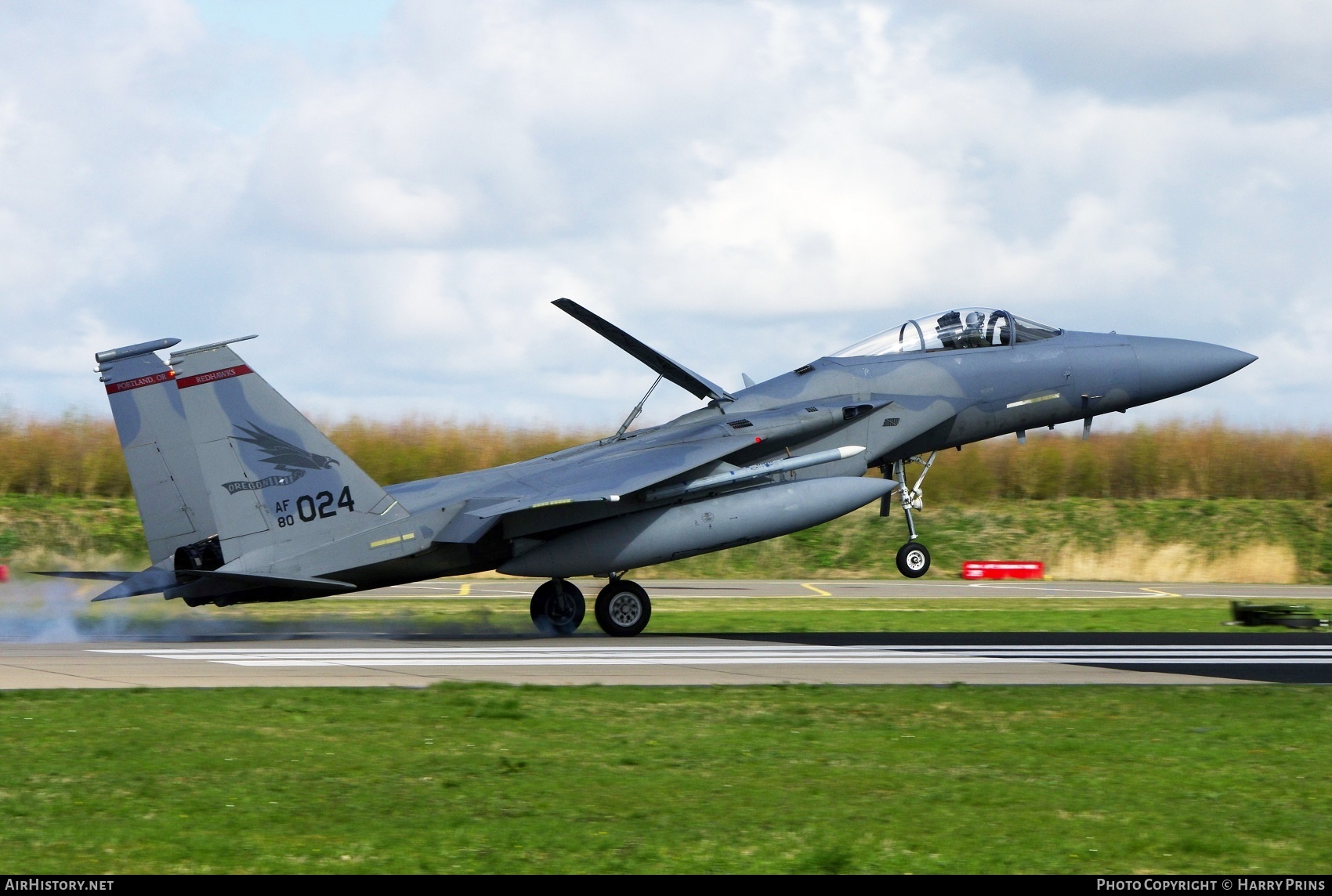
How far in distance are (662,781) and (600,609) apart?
34.0 feet

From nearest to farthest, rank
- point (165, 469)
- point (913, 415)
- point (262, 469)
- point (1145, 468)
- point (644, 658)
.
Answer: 1. point (644, 658)
2. point (262, 469)
3. point (165, 469)
4. point (913, 415)
5. point (1145, 468)

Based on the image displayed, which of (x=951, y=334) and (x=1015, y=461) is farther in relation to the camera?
(x=1015, y=461)

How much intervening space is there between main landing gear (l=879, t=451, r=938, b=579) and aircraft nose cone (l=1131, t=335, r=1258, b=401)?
3388 mm

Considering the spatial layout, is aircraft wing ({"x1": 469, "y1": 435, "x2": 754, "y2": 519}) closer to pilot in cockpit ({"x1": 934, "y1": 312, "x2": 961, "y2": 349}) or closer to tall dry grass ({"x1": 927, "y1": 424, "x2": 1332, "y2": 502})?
pilot in cockpit ({"x1": 934, "y1": 312, "x2": 961, "y2": 349})

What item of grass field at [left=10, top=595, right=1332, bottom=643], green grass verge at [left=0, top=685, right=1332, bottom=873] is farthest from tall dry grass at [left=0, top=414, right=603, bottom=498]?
green grass verge at [left=0, top=685, right=1332, bottom=873]

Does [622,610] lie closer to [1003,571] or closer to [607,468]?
[607,468]

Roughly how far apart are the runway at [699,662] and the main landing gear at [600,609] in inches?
13.5

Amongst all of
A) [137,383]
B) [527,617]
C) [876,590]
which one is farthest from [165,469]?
[876,590]

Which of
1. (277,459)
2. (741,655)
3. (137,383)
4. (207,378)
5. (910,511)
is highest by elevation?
(137,383)

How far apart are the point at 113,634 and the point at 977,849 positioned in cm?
1544

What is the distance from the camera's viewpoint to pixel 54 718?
34.5 ft

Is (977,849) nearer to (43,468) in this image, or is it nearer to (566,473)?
(566,473)

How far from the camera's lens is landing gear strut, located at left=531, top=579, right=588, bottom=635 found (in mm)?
19344

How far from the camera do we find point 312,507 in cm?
1733
